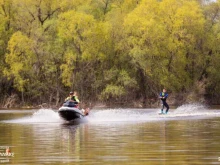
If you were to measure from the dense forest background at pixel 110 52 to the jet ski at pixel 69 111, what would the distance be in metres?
39.1

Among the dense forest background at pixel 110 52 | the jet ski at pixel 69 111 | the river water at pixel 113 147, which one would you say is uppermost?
the dense forest background at pixel 110 52

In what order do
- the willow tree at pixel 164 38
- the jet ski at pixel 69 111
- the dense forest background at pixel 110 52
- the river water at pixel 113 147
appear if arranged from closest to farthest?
the river water at pixel 113 147
the jet ski at pixel 69 111
the willow tree at pixel 164 38
the dense forest background at pixel 110 52

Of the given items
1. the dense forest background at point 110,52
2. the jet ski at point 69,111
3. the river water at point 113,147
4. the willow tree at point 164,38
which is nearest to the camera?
the river water at point 113,147

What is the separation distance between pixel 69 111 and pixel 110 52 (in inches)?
1750

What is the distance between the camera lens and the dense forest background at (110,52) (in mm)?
82000

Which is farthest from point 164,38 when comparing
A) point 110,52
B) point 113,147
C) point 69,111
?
point 113,147

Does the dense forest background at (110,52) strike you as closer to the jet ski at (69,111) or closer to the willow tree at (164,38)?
the willow tree at (164,38)

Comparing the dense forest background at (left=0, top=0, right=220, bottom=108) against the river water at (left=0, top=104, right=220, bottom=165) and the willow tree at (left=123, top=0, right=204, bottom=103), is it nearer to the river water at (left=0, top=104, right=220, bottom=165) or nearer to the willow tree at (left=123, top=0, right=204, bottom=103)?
the willow tree at (left=123, top=0, right=204, bottom=103)

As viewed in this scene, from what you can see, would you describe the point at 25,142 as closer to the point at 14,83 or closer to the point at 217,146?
the point at 217,146

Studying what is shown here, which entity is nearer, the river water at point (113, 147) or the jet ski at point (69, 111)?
the river water at point (113, 147)

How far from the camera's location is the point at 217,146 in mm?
23219

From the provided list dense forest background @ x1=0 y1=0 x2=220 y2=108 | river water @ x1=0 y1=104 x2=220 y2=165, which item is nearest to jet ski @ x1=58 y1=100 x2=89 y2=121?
river water @ x1=0 y1=104 x2=220 y2=165

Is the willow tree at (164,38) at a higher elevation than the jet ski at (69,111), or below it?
higher

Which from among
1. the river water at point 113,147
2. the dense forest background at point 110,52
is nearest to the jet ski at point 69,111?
the river water at point 113,147
